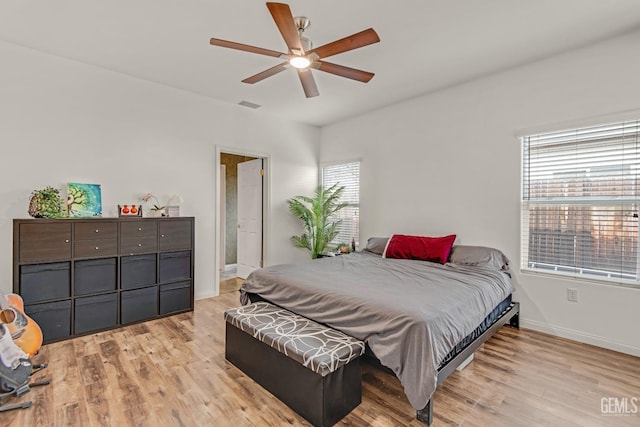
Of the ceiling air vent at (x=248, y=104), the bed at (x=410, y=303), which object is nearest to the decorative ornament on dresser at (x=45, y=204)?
the bed at (x=410, y=303)

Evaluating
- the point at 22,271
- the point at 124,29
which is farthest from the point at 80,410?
the point at 124,29

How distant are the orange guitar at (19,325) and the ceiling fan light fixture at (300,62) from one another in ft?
9.06

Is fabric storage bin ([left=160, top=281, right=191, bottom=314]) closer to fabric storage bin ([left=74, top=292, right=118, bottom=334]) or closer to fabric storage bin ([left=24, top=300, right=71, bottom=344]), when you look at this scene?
fabric storage bin ([left=74, top=292, right=118, bottom=334])

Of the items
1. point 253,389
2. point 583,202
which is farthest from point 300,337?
point 583,202

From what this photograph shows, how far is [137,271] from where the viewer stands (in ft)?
11.0

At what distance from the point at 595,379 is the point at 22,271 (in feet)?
15.5

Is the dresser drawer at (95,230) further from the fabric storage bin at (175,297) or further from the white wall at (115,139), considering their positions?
the fabric storage bin at (175,297)

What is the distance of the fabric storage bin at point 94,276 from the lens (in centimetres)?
299

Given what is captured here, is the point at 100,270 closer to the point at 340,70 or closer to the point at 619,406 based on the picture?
the point at 340,70

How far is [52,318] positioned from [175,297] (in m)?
1.11

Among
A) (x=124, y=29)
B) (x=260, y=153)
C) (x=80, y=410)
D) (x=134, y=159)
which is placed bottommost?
(x=80, y=410)

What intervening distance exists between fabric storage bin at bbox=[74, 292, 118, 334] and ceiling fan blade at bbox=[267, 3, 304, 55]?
3.00m

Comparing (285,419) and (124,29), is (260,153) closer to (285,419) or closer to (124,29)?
(124,29)

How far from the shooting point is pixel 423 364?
1719 millimetres
